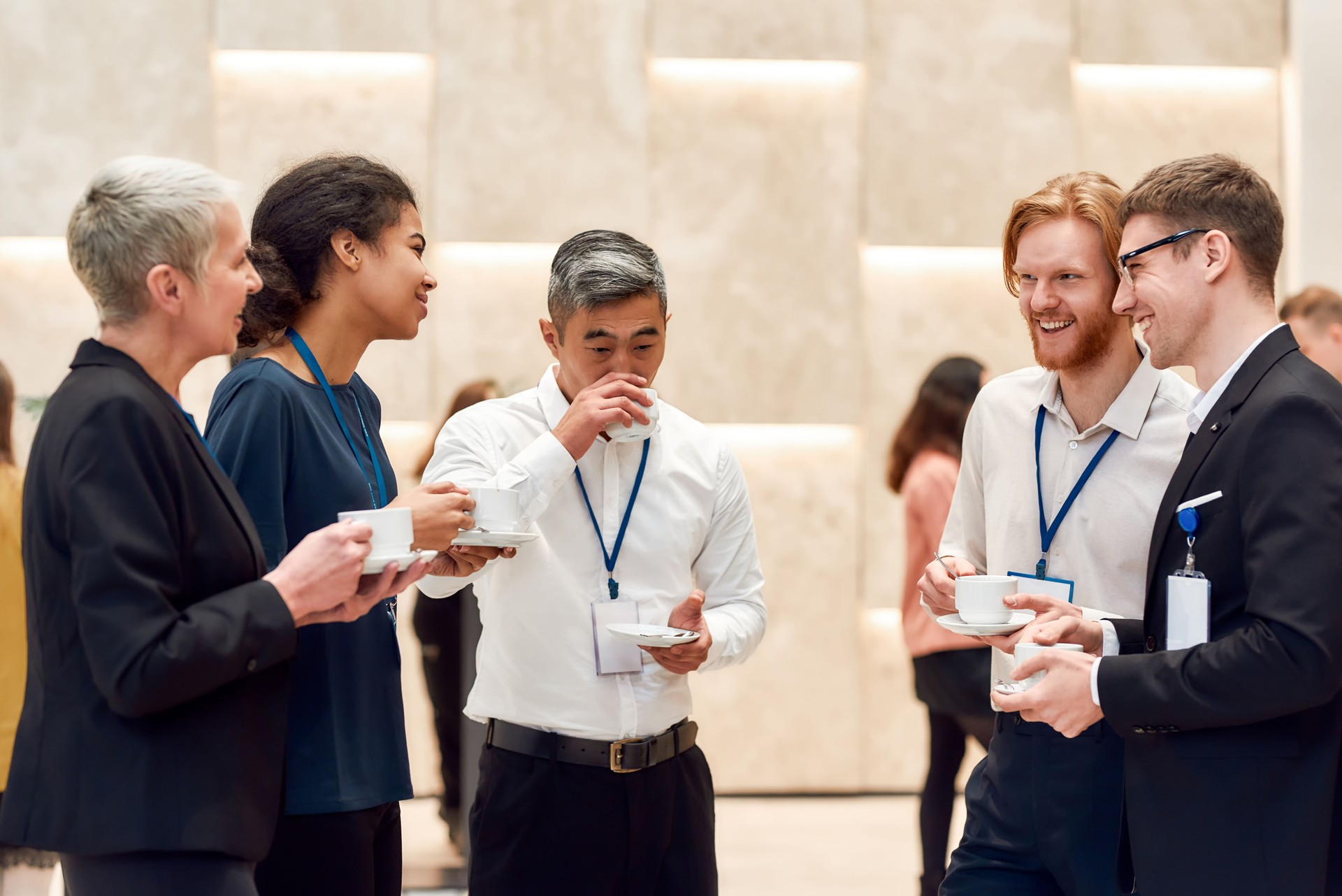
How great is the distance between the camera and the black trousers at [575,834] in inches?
87.1

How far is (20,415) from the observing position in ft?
18.3

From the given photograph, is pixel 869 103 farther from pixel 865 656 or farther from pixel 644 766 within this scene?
pixel 644 766

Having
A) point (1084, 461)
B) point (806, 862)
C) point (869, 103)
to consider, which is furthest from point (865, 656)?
point (1084, 461)

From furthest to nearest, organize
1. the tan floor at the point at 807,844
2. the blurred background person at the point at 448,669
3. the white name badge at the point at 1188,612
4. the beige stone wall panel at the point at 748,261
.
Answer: the beige stone wall panel at the point at 748,261
the blurred background person at the point at 448,669
the tan floor at the point at 807,844
the white name badge at the point at 1188,612

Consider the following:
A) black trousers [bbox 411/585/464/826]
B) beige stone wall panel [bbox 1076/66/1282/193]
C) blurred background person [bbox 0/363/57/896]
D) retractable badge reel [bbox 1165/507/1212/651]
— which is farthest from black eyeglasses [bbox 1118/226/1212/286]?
beige stone wall panel [bbox 1076/66/1282/193]

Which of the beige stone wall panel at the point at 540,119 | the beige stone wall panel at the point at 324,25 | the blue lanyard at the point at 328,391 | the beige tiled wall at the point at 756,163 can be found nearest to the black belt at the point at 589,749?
the blue lanyard at the point at 328,391

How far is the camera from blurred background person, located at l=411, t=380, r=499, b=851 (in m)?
4.78

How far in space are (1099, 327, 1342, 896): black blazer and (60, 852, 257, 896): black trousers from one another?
125 centimetres

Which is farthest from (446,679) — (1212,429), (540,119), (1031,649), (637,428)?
(1212,429)

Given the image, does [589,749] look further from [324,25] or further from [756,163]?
[324,25]

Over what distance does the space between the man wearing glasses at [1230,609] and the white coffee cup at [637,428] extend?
2.54ft

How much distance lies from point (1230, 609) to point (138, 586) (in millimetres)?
1483

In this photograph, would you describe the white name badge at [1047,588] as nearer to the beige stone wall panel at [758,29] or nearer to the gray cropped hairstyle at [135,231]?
the gray cropped hairstyle at [135,231]

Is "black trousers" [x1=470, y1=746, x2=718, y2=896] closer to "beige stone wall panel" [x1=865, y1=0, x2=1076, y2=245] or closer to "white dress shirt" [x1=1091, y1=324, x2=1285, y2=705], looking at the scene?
"white dress shirt" [x1=1091, y1=324, x2=1285, y2=705]
